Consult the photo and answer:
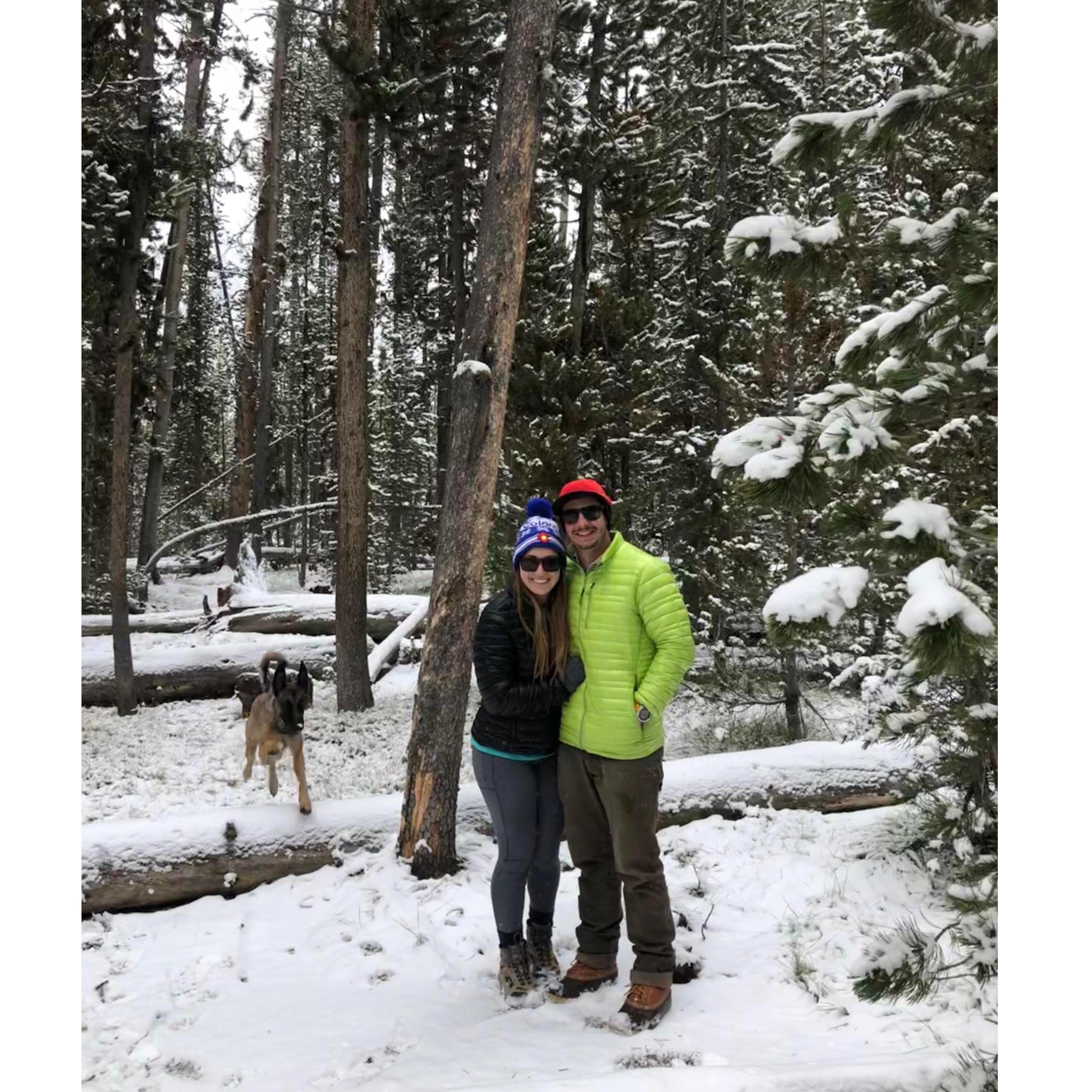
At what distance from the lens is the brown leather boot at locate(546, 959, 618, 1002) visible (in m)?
3.97

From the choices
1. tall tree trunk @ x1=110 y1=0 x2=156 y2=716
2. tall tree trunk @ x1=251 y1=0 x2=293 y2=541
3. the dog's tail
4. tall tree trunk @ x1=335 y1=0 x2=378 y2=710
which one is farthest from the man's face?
tall tree trunk @ x1=251 y1=0 x2=293 y2=541

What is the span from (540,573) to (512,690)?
0.61 m

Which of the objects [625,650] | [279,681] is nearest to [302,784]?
[279,681]

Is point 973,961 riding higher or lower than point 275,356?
lower

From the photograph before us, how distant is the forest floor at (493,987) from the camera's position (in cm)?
341

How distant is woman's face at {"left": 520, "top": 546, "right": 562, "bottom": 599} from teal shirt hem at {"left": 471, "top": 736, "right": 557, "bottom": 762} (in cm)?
85

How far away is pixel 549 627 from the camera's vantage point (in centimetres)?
389

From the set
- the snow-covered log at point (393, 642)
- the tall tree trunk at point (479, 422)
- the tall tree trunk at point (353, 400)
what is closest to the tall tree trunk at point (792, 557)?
the tall tree trunk at point (479, 422)

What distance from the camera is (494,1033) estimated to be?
375cm

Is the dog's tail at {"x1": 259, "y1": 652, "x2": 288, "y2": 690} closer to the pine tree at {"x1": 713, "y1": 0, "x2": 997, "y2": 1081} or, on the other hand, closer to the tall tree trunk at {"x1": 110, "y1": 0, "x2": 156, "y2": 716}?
the tall tree trunk at {"x1": 110, "y1": 0, "x2": 156, "y2": 716}

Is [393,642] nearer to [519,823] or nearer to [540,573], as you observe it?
[519,823]

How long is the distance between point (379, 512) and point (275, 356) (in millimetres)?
6874
